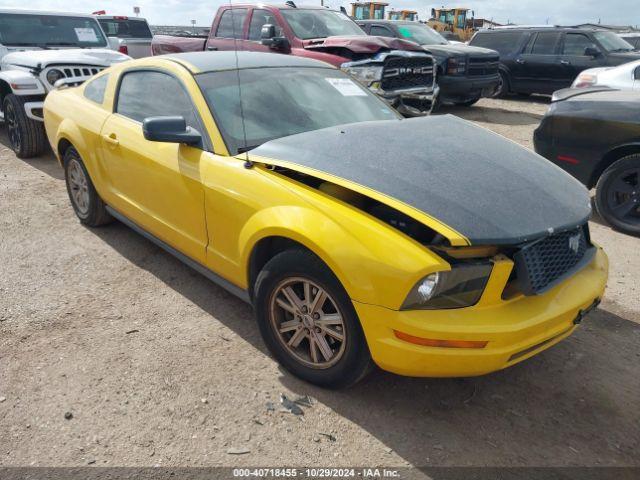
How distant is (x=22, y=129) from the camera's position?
6766 mm

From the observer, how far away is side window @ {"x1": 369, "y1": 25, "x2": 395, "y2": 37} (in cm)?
1192

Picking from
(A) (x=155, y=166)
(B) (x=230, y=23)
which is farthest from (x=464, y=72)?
(A) (x=155, y=166)

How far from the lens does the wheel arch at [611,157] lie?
4.65 m

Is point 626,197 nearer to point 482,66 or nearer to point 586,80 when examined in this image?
point 586,80

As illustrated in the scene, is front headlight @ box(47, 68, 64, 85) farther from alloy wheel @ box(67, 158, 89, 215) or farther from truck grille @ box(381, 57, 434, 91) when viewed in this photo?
truck grille @ box(381, 57, 434, 91)

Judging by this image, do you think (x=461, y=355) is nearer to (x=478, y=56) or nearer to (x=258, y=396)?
(x=258, y=396)

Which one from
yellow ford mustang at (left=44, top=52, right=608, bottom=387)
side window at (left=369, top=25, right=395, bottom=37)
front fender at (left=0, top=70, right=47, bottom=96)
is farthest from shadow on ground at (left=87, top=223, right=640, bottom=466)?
side window at (left=369, top=25, right=395, bottom=37)

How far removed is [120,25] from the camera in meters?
13.8

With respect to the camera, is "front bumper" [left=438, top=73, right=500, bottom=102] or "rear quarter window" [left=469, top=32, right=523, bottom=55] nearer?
"front bumper" [left=438, top=73, right=500, bottom=102]

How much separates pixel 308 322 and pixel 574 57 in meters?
11.3

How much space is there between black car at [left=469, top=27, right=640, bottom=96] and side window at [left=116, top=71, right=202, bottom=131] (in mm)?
9865

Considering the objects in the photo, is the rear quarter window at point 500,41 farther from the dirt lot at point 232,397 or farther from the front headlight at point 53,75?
the dirt lot at point 232,397

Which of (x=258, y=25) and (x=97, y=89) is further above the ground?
(x=258, y=25)

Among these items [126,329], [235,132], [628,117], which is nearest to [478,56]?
[628,117]
